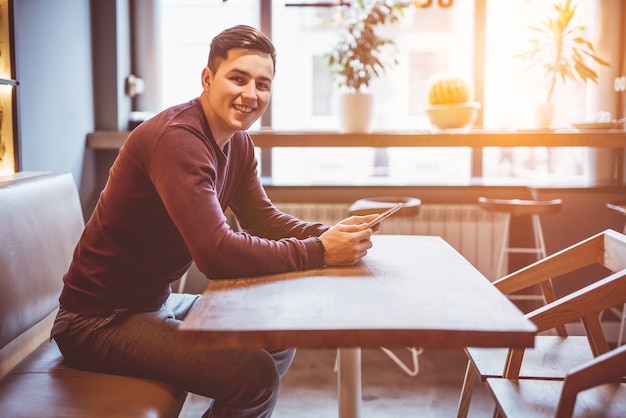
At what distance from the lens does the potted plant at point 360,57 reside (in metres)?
3.73

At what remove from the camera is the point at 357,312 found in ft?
4.10

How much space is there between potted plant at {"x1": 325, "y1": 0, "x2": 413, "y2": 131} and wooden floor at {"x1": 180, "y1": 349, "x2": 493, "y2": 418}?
1.37m

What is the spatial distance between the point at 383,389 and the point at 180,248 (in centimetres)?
166

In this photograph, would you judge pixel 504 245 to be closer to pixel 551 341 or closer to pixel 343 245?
pixel 551 341

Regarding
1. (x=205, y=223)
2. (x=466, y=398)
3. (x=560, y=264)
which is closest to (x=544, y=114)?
(x=560, y=264)

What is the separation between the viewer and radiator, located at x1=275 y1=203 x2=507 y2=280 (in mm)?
3936

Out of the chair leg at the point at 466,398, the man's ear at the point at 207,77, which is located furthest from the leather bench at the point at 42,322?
the chair leg at the point at 466,398

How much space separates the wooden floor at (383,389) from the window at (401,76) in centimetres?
119

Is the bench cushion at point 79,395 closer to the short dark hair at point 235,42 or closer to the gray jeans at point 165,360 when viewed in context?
the gray jeans at point 165,360

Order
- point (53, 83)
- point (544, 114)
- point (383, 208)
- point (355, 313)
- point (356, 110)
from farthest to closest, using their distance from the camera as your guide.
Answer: point (544, 114), point (356, 110), point (383, 208), point (53, 83), point (355, 313)

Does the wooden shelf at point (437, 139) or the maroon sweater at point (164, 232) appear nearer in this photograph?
the maroon sweater at point (164, 232)

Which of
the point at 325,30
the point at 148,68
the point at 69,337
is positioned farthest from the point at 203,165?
the point at 325,30

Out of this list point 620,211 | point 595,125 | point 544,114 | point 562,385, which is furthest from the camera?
point 544,114

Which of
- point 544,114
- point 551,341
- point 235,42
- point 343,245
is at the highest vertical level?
point 235,42
